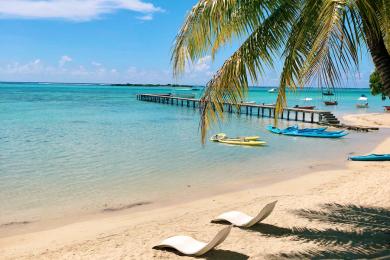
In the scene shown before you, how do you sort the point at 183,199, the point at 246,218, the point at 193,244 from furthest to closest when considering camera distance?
the point at 183,199, the point at 246,218, the point at 193,244

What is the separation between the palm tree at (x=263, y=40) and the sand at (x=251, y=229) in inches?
79.7

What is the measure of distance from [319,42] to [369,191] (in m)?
7.25

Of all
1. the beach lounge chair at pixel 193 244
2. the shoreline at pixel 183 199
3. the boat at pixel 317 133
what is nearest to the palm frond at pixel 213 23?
the beach lounge chair at pixel 193 244

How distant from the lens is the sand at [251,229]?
6.23m

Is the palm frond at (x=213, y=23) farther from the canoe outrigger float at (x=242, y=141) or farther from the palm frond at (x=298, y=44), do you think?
the canoe outrigger float at (x=242, y=141)

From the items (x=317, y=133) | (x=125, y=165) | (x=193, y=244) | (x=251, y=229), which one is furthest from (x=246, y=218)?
(x=317, y=133)

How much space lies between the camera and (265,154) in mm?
18938

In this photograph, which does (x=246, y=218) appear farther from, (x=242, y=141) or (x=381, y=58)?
(x=242, y=141)

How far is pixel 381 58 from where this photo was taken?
5027 mm

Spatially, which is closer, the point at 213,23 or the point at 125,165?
the point at 213,23

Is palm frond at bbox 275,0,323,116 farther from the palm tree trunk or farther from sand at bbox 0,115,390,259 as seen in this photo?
sand at bbox 0,115,390,259

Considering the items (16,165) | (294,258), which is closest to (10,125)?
(16,165)

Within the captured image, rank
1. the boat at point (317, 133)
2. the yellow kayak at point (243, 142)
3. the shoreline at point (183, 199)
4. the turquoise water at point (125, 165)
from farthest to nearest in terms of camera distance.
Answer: the boat at point (317, 133) → the yellow kayak at point (243, 142) → the turquoise water at point (125, 165) → the shoreline at point (183, 199)

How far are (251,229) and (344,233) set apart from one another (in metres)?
1.50
